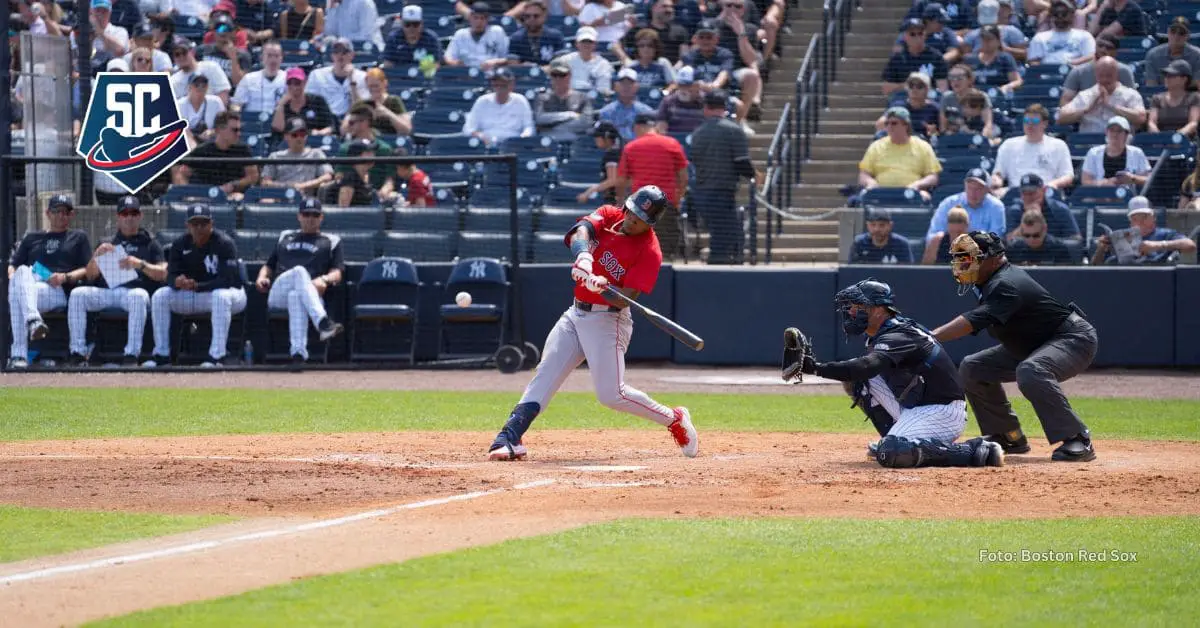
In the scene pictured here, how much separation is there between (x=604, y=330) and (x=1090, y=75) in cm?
1017

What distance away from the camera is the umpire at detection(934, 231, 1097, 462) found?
949 cm

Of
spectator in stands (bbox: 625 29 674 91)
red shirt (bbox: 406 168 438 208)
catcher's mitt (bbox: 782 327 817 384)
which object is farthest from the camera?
spectator in stands (bbox: 625 29 674 91)

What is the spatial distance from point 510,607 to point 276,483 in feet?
11.1

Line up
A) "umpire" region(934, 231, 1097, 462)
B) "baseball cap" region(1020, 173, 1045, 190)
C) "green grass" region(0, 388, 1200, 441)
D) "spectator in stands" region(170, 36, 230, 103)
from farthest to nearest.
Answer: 1. "spectator in stands" region(170, 36, 230, 103)
2. "baseball cap" region(1020, 173, 1045, 190)
3. "green grass" region(0, 388, 1200, 441)
4. "umpire" region(934, 231, 1097, 462)

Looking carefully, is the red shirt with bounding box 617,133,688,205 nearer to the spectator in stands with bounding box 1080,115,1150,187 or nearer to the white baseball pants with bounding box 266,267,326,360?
the white baseball pants with bounding box 266,267,326,360

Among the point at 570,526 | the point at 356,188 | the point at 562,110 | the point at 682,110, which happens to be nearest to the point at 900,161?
the point at 682,110

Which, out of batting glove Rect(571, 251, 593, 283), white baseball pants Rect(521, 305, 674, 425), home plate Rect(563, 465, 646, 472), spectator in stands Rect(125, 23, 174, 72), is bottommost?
home plate Rect(563, 465, 646, 472)

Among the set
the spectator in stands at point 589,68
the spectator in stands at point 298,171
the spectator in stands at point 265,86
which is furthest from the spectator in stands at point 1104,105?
the spectator in stands at point 265,86

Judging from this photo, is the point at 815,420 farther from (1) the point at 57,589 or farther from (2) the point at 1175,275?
(1) the point at 57,589

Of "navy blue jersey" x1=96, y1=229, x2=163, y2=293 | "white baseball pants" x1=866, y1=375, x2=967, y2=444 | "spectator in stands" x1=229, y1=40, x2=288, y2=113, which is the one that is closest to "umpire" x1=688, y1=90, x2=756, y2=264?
"navy blue jersey" x1=96, y1=229, x2=163, y2=293

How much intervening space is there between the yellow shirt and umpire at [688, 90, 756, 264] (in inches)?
56.4

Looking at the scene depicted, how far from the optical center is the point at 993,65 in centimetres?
1862

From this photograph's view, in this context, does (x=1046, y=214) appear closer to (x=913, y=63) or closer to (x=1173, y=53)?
(x=1173, y=53)

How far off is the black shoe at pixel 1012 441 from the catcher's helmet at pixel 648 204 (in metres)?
2.61
